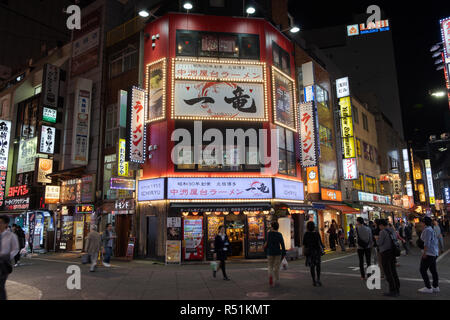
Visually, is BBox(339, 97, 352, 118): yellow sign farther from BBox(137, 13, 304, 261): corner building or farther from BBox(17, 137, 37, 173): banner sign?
BBox(17, 137, 37, 173): banner sign

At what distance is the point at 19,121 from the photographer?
104ft

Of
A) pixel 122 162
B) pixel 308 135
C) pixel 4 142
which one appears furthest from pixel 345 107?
pixel 4 142

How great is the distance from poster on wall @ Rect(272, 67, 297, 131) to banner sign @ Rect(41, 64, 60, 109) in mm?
16829

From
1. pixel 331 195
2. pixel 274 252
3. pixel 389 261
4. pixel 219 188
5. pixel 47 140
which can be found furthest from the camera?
pixel 331 195

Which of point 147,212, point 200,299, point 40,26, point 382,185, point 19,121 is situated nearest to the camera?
point 200,299

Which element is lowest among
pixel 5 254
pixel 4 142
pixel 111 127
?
pixel 5 254

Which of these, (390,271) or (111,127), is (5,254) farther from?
(111,127)

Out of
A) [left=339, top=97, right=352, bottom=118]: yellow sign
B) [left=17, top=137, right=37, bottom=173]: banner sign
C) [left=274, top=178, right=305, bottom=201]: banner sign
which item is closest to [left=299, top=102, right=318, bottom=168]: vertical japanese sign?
[left=274, top=178, right=305, bottom=201]: banner sign

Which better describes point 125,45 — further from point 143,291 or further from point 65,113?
point 143,291

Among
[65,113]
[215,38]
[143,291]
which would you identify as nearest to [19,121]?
[65,113]

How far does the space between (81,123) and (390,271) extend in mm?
A: 21435

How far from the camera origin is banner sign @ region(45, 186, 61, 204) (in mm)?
25094

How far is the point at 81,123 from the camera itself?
23531mm
